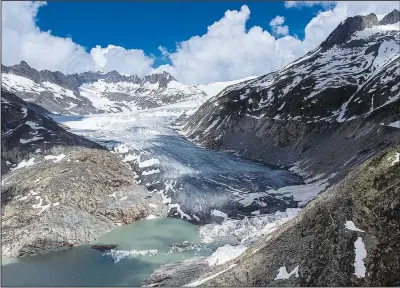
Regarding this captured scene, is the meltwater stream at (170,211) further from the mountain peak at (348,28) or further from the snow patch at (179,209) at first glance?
the mountain peak at (348,28)

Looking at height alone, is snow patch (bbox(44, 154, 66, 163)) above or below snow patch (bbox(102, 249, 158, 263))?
above

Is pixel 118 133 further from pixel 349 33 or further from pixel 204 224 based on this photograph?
pixel 349 33

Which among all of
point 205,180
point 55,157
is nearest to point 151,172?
point 205,180

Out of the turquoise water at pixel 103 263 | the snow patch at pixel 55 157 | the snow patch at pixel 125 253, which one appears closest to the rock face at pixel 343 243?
the turquoise water at pixel 103 263

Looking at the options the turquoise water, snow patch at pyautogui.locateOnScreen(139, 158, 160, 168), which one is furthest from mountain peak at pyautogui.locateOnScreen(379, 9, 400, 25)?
the turquoise water

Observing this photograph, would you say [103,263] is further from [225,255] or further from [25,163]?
[25,163]

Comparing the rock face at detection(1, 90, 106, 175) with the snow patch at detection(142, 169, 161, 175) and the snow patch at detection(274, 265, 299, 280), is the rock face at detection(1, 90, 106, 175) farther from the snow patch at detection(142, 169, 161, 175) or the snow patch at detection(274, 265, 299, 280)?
the snow patch at detection(274, 265, 299, 280)
